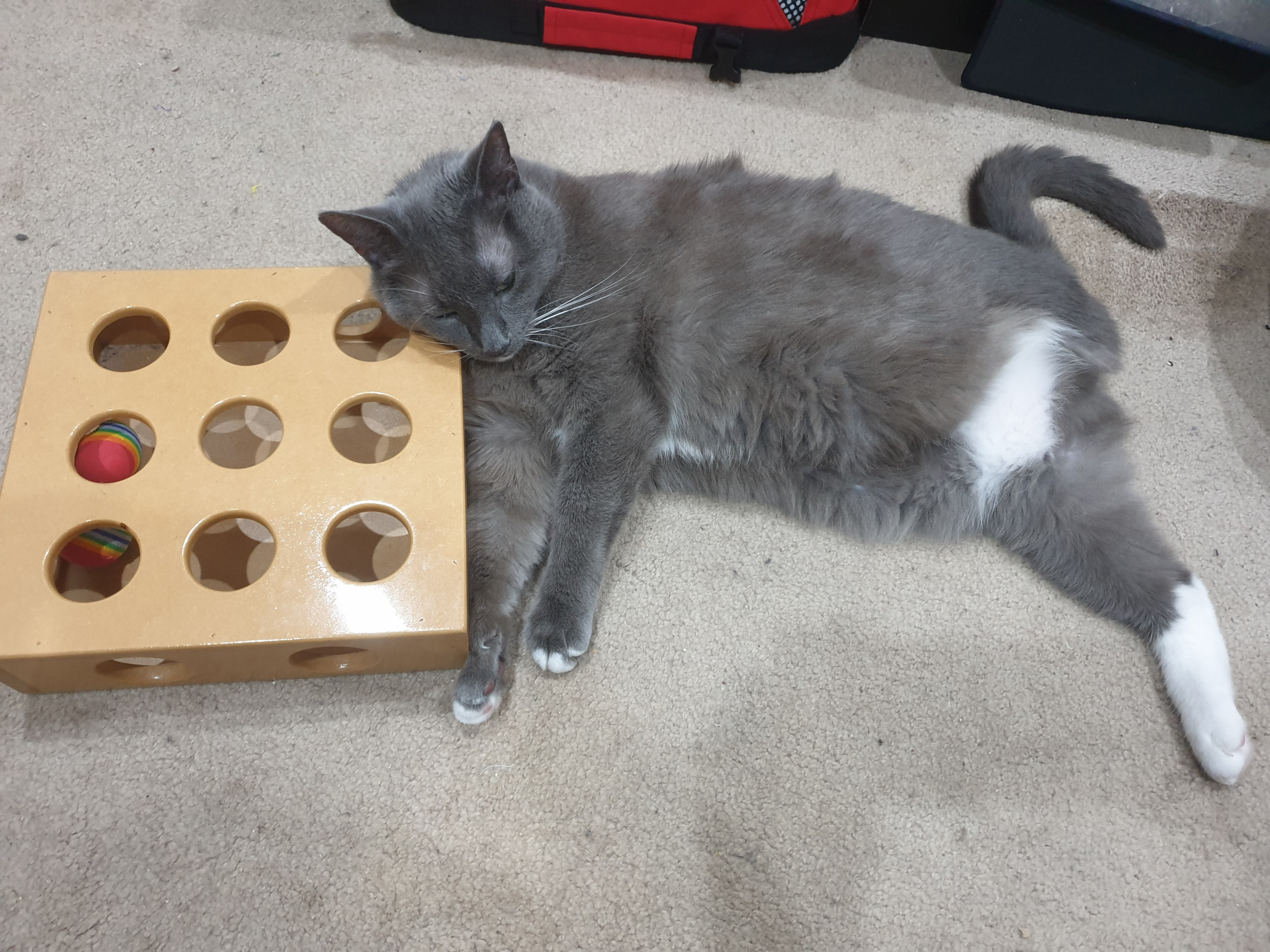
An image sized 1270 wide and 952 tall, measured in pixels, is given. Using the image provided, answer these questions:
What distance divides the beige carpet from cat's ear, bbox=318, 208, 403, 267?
1.39 ft

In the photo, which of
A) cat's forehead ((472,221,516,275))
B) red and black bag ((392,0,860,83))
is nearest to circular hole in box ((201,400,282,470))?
cat's forehead ((472,221,516,275))

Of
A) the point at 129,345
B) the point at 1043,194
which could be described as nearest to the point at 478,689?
the point at 129,345

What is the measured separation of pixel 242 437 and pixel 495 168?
651mm

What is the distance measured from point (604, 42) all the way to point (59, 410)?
1.26m

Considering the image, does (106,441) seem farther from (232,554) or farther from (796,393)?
(796,393)

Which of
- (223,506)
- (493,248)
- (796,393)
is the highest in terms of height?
(493,248)

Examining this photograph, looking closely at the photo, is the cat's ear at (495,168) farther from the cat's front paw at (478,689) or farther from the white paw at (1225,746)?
the white paw at (1225,746)

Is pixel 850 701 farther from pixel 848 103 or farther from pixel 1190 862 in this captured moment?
pixel 848 103

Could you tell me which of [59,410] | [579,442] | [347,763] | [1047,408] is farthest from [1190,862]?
[59,410]

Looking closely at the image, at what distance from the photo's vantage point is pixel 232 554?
113cm

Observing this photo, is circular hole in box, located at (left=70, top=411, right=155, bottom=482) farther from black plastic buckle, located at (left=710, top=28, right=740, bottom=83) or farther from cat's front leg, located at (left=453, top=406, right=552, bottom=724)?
black plastic buckle, located at (left=710, top=28, right=740, bottom=83)

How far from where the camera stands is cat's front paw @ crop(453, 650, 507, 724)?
1008 millimetres

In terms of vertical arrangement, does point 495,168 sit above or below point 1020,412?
above

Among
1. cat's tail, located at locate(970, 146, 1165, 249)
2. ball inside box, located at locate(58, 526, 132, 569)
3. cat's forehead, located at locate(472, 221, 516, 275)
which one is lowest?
ball inside box, located at locate(58, 526, 132, 569)
